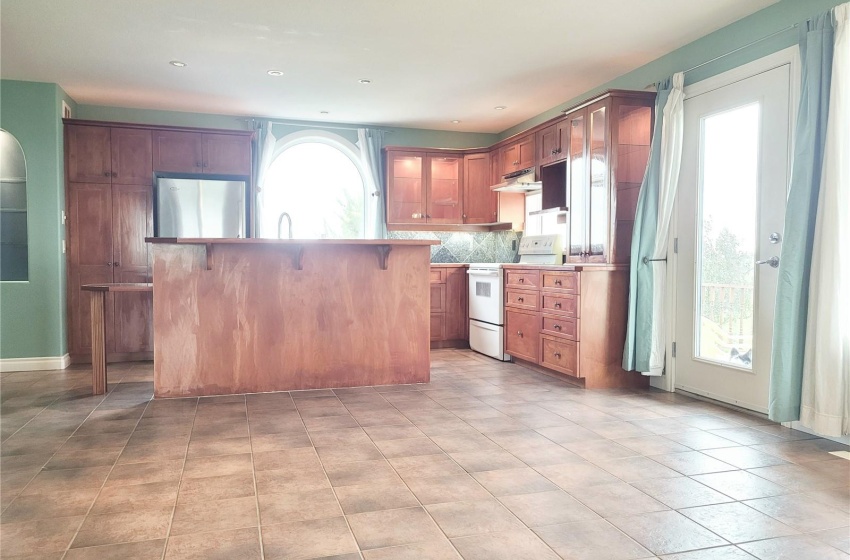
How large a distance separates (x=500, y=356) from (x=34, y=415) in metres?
3.83

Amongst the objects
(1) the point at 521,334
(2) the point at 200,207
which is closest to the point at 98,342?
(2) the point at 200,207

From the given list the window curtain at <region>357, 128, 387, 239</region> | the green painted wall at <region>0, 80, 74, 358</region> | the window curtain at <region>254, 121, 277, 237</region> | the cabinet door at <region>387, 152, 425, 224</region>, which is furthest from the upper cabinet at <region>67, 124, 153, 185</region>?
the cabinet door at <region>387, 152, 425, 224</region>

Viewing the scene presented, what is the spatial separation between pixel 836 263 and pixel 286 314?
3469 millimetres

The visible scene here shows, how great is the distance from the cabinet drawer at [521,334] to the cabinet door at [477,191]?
5.63 feet

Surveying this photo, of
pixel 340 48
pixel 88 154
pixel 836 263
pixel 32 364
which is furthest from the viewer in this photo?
pixel 88 154

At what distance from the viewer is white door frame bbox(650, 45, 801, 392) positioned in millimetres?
3422

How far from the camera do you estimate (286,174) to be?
6816 mm

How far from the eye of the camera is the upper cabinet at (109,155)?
5.62 m

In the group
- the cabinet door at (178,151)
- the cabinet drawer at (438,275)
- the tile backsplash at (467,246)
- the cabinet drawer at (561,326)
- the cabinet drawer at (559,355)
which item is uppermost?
the cabinet door at (178,151)

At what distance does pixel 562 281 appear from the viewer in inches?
187

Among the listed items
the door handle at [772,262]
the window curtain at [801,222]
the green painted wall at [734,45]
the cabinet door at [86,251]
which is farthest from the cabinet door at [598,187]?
the cabinet door at [86,251]

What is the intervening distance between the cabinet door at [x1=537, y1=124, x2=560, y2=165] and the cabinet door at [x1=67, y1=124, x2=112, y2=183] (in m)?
4.23

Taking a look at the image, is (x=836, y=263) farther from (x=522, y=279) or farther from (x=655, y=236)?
(x=522, y=279)

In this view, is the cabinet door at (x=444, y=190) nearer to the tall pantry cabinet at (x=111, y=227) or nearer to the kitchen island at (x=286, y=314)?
the kitchen island at (x=286, y=314)
